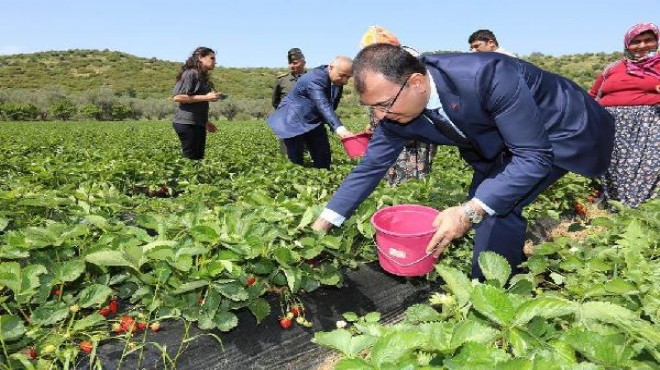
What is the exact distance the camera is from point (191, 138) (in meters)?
5.95

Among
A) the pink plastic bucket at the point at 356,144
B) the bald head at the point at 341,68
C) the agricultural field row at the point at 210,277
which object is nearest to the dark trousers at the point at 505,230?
the agricultural field row at the point at 210,277

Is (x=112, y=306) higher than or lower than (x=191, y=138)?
lower

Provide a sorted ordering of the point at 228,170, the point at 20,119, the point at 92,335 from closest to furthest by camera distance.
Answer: the point at 92,335 → the point at 228,170 → the point at 20,119

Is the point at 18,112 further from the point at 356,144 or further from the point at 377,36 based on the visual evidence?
the point at 377,36

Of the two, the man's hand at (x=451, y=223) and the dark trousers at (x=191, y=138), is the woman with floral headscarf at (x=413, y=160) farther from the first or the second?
the man's hand at (x=451, y=223)

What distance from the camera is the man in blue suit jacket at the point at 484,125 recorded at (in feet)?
6.75

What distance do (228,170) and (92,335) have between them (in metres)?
4.61

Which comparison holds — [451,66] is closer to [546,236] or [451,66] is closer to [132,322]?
[132,322]

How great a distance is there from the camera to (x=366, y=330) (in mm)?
1400

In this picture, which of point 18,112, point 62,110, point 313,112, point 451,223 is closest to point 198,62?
point 313,112

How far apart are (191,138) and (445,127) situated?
4.34 m

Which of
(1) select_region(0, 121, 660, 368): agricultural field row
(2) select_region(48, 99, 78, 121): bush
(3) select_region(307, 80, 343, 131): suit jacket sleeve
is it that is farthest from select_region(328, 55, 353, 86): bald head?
(2) select_region(48, 99, 78, 121): bush

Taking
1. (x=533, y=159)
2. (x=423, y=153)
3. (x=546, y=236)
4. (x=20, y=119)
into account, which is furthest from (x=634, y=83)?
(x=20, y=119)

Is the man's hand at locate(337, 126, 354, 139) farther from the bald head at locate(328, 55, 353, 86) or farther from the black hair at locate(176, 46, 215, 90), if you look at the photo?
the black hair at locate(176, 46, 215, 90)
